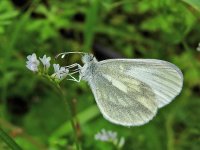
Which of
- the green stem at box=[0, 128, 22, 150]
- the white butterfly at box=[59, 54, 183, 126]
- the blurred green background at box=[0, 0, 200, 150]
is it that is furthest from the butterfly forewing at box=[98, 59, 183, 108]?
the blurred green background at box=[0, 0, 200, 150]

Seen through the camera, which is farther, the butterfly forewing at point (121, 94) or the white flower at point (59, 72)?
the butterfly forewing at point (121, 94)

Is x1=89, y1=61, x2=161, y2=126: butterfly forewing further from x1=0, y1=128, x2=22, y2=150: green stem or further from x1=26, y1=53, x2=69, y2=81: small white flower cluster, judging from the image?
x1=0, y1=128, x2=22, y2=150: green stem

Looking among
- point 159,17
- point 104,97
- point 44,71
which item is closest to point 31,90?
point 159,17

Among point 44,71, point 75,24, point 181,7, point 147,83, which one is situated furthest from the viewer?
point 75,24

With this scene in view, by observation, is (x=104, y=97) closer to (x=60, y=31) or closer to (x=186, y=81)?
(x=186, y=81)

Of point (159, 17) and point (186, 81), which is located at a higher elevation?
point (159, 17)

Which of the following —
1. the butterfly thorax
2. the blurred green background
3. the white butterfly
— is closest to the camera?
the white butterfly

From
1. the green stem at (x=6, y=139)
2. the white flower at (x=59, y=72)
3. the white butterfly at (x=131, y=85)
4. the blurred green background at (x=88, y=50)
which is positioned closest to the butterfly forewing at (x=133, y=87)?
the white butterfly at (x=131, y=85)

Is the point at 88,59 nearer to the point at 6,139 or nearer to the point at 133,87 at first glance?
the point at 133,87

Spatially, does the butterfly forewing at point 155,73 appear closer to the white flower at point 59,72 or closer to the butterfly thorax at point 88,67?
the butterfly thorax at point 88,67
